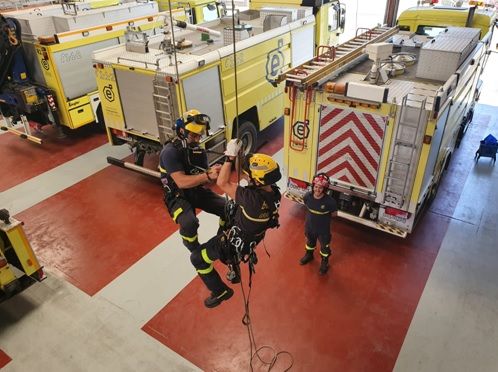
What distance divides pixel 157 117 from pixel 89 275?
2.69 metres

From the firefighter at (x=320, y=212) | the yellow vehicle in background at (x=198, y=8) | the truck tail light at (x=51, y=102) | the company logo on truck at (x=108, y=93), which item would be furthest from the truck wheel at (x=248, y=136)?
the yellow vehicle in background at (x=198, y=8)

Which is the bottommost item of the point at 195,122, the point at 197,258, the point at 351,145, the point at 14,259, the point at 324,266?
the point at 324,266

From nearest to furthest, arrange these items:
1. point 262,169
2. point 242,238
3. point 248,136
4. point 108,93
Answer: point 262,169, point 242,238, point 108,93, point 248,136

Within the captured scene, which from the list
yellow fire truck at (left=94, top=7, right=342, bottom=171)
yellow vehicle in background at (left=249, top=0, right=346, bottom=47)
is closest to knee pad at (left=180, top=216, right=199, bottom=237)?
yellow fire truck at (left=94, top=7, right=342, bottom=171)

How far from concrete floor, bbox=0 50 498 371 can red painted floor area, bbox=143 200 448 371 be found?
15 millimetres

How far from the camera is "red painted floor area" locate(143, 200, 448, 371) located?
439 centimetres

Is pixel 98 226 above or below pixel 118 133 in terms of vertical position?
below

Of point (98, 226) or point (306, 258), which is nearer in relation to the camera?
point (306, 258)

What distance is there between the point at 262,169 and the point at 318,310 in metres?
2.47

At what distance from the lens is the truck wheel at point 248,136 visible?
7.94m

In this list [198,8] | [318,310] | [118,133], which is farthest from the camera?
[198,8]

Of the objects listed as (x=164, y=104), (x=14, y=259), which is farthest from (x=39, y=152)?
(x=14, y=259)

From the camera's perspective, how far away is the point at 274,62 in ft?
27.4

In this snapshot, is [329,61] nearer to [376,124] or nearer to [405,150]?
[376,124]
